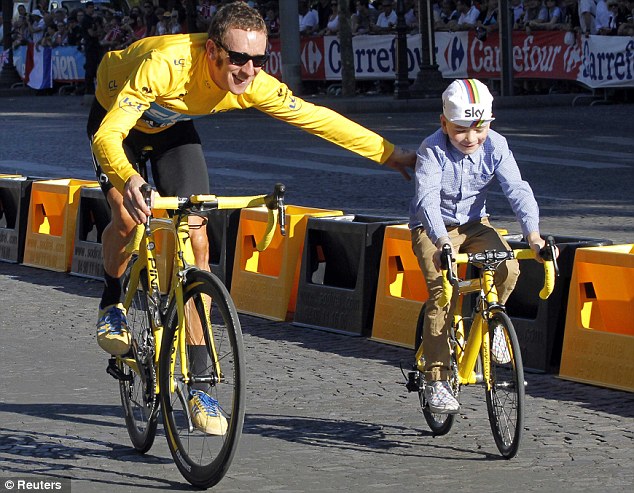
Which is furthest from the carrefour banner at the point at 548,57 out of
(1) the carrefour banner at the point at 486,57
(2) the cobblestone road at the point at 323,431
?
(2) the cobblestone road at the point at 323,431

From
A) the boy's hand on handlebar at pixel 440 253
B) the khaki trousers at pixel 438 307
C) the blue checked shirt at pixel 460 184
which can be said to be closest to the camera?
the boy's hand on handlebar at pixel 440 253

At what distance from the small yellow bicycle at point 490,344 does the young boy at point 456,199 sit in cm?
9

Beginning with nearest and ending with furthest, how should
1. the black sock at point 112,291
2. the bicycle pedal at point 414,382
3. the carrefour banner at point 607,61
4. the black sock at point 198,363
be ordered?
the black sock at point 198,363, the bicycle pedal at point 414,382, the black sock at point 112,291, the carrefour banner at point 607,61

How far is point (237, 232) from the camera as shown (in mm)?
10086

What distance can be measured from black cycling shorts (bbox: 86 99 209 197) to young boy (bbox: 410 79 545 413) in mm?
993

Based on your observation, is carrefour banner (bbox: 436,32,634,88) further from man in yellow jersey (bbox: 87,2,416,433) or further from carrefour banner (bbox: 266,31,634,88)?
man in yellow jersey (bbox: 87,2,416,433)

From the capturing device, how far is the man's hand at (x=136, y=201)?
533cm

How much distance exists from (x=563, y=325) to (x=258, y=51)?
9.20 feet

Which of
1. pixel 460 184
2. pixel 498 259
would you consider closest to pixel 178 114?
pixel 460 184

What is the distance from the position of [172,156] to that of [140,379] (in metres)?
1.02

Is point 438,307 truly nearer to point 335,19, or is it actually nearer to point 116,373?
point 116,373

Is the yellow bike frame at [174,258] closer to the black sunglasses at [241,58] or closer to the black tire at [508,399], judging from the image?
the black sunglasses at [241,58]

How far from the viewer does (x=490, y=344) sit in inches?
235

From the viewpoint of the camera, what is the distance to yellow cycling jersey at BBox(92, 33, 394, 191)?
18.8ft
